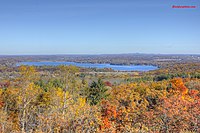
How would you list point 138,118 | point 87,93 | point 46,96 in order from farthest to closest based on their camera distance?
point 87,93, point 46,96, point 138,118

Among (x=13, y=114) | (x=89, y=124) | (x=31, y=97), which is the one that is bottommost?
(x=13, y=114)

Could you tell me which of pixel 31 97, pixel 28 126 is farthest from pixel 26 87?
pixel 28 126

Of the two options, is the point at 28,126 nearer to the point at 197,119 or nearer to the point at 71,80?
the point at 197,119

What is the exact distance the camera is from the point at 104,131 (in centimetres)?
1387

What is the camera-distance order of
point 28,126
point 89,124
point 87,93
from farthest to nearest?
point 87,93 → point 28,126 → point 89,124

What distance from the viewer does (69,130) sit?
47.0 feet

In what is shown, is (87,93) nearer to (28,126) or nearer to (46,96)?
(46,96)

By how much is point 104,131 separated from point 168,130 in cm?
444

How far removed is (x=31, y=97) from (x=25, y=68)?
13.9ft

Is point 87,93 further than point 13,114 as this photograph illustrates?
Yes

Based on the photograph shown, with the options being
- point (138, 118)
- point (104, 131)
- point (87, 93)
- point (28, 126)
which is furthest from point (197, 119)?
point (87, 93)

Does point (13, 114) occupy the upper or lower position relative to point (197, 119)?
lower

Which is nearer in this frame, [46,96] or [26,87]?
[26,87]

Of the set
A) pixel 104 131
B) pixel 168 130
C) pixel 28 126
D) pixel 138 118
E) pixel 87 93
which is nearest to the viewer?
pixel 104 131
